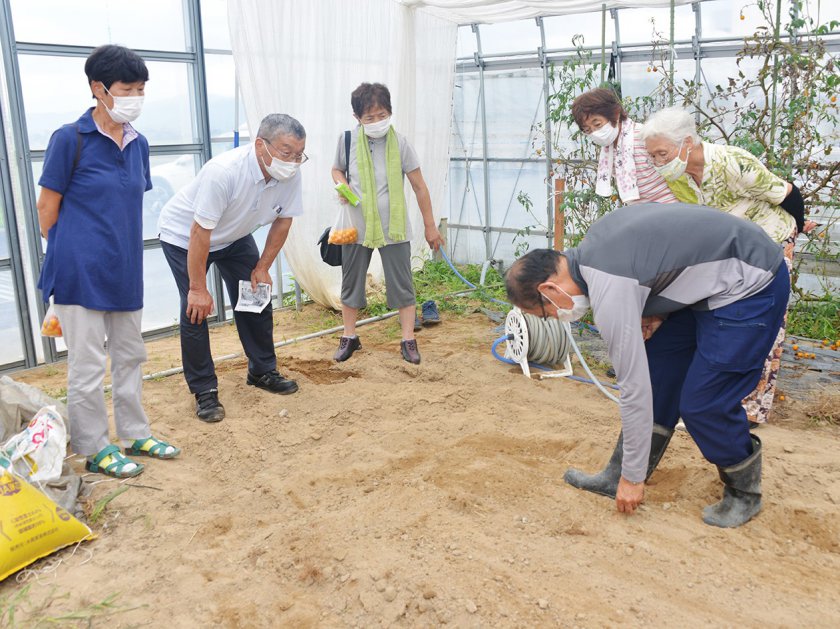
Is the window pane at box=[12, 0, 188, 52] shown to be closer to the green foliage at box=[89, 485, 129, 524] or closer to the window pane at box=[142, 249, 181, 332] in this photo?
the window pane at box=[142, 249, 181, 332]

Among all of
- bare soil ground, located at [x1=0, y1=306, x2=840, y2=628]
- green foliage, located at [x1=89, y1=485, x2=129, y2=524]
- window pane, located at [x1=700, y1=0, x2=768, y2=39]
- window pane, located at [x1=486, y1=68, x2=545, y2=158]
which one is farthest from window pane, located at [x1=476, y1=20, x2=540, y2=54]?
green foliage, located at [x1=89, y1=485, x2=129, y2=524]

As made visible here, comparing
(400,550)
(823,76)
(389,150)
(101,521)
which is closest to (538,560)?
(400,550)

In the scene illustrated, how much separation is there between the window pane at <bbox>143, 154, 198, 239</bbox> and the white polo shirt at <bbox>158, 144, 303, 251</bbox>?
6.40 feet

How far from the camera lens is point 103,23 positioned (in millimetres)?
5461

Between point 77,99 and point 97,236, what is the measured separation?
2.64 m

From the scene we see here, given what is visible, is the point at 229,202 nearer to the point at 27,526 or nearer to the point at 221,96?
the point at 27,526

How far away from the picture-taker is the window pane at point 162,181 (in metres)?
5.96

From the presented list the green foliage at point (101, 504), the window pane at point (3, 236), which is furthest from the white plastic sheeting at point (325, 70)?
the green foliage at point (101, 504)

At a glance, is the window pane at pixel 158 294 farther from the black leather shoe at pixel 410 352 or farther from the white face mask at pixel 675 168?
the white face mask at pixel 675 168

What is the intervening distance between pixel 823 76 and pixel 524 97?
283 centimetres

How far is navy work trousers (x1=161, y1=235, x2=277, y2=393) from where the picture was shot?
4113 millimetres

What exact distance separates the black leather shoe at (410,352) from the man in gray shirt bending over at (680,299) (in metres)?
2.42

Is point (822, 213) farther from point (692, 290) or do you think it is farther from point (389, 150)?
point (692, 290)

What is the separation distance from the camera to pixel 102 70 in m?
3.16
